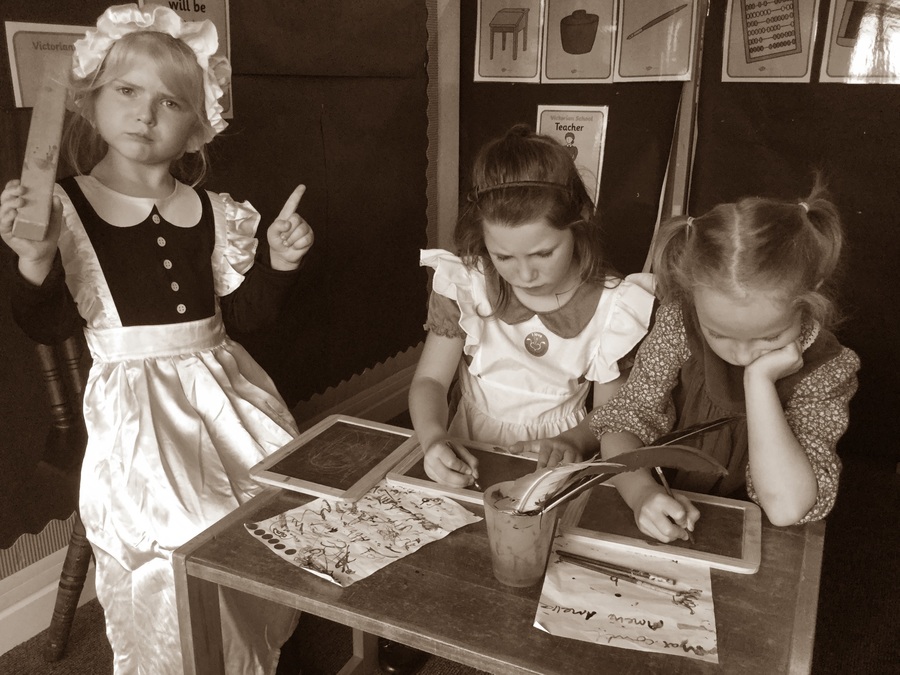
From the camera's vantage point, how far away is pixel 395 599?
2.59 ft

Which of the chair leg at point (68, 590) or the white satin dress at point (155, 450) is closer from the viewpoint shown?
the white satin dress at point (155, 450)

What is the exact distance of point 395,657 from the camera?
153 cm

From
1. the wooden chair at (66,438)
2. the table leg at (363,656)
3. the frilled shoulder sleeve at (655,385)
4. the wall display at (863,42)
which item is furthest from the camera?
the wall display at (863,42)

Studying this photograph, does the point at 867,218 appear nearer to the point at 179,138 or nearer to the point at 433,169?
the point at 433,169

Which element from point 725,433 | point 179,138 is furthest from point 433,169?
point 725,433

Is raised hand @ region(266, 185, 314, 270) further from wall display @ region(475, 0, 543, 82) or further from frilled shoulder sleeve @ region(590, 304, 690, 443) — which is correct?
wall display @ region(475, 0, 543, 82)

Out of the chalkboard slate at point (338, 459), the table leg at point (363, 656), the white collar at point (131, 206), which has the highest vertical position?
the white collar at point (131, 206)

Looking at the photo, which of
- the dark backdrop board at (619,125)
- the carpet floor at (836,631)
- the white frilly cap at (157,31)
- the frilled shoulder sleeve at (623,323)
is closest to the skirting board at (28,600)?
the carpet floor at (836,631)

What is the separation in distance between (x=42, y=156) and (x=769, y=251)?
99 cm

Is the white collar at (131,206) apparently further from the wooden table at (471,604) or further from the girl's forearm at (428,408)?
the wooden table at (471,604)

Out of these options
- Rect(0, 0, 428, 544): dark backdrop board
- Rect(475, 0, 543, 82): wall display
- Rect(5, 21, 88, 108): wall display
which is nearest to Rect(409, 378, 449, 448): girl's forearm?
Rect(0, 0, 428, 544): dark backdrop board

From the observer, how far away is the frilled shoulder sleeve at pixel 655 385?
119 cm

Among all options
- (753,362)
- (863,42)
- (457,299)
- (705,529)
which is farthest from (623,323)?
(863,42)

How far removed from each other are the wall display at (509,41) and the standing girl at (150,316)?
4.96ft
